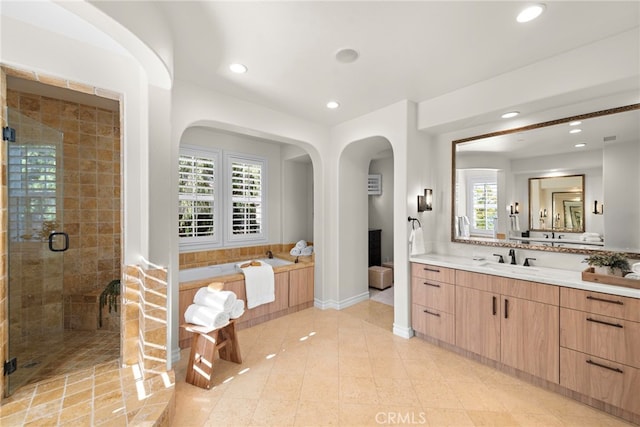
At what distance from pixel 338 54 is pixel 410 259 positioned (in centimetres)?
212

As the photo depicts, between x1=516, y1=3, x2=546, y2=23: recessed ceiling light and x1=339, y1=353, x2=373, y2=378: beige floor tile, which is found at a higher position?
→ x1=516, y1=3, x2=546, y2=23: recessed ceiling light

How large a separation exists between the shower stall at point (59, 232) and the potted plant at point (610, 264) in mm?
3901

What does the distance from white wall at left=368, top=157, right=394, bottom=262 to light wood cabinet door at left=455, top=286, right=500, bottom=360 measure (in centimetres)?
290

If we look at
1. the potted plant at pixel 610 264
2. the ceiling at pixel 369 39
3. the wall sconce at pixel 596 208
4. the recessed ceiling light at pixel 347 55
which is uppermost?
the ceiling at pixel 369 39

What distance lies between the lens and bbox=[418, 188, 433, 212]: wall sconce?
304 cm

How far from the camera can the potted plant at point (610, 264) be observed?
1.96m

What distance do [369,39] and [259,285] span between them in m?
2.73

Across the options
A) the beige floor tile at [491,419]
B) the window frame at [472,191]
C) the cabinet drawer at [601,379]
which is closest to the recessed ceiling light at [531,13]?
the window frame at [472,191]

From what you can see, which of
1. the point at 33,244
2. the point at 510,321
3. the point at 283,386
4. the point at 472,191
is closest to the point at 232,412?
the point at 283,386

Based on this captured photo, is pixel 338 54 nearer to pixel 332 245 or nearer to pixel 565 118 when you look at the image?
pixel 565 118

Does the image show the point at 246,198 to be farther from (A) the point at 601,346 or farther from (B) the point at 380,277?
(A) the point at 601,346

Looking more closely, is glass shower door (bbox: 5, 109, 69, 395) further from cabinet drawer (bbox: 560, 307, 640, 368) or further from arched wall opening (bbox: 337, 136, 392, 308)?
cabinet drawer (bbox: 560, 307, 640, 368)

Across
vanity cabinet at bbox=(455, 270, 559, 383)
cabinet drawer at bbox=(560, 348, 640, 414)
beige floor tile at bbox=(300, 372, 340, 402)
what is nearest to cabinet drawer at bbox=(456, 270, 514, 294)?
vanity cabinet at bbox=(455, 270, 559, 383)

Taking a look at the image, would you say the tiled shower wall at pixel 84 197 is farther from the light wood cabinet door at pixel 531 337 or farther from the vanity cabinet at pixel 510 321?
the light wood cabinet door at pixel 531 337
